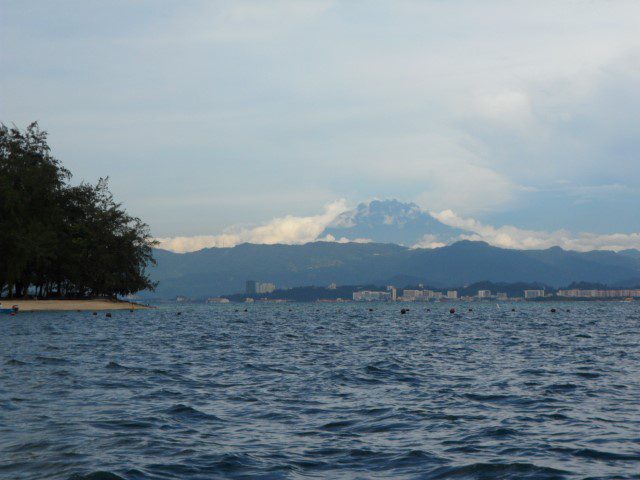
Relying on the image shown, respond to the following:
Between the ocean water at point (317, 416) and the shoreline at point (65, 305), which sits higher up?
the ocean water at point (317, 416)

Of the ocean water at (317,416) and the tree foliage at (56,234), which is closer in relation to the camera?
the ocean water at (317,416)

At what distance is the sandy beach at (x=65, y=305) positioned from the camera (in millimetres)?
126306

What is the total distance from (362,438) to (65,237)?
12810 cm

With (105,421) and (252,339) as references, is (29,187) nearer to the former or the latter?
(252,339)

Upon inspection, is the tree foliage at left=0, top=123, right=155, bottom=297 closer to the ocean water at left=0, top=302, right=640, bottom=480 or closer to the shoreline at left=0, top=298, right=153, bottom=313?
the shoreline at left=0, top=298, right=153, bottom=313

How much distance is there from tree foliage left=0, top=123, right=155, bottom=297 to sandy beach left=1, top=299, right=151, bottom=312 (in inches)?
126

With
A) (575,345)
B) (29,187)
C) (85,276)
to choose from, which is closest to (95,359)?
(575,345)

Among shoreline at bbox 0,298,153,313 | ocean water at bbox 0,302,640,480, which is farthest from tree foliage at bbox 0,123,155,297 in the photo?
ocean water at bbox 0,302,640,480

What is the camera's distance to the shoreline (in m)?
126

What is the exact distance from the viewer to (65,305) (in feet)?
456

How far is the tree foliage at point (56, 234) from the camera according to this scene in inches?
4552

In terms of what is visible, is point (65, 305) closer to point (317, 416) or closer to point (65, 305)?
point (65, 305)

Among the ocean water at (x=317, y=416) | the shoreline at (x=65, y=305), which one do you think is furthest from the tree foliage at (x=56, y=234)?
the ocean water at (x=317, y=416)

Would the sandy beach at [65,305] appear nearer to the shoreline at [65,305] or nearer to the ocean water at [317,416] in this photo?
the shoreline at [65,305]
